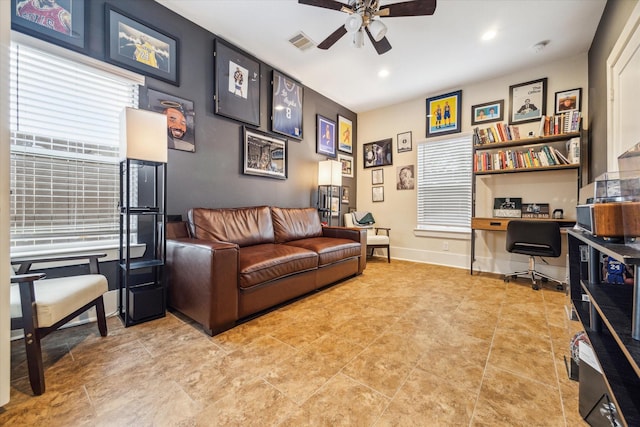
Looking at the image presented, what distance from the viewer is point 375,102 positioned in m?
4.46

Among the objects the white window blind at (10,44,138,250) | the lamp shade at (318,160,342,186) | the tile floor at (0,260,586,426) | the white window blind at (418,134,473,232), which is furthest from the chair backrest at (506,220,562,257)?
the white window blind at (10,44,138,250)

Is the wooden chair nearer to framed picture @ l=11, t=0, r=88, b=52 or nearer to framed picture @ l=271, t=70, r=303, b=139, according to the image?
framed picture @ l=11, t=0, r=88, b=52

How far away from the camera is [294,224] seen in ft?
10.6

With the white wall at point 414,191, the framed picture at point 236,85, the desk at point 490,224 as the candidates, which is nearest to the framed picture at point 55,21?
the framed picture at point 236,85

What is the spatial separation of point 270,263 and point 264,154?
175 centimetres

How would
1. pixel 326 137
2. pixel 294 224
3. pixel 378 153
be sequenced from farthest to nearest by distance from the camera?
pixel 378 153 → pixel 326 137 → pixel 294 224

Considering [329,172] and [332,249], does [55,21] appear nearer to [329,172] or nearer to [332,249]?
[332,249]

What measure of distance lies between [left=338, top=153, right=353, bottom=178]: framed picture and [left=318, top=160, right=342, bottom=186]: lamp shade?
2.28 ft

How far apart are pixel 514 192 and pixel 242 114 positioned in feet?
12.4

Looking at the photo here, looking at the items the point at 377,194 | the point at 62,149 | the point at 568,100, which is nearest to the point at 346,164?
the point at 377,194

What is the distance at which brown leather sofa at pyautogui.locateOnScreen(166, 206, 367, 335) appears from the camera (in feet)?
5.72

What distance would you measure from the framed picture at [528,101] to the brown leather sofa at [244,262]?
106 inches

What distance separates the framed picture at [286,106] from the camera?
3361 millimetres

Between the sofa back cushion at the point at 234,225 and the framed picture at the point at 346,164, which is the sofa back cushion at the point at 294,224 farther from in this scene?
the framed picture at the point at 346,164
